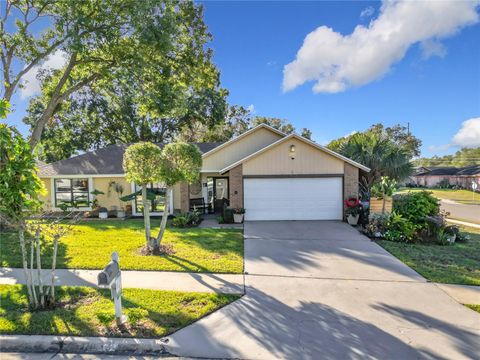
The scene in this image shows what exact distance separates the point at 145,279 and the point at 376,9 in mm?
11622

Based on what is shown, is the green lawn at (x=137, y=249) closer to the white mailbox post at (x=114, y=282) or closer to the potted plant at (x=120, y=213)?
the white mailbox post at (x=114, y=282)

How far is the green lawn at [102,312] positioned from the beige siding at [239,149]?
10718 millimetres

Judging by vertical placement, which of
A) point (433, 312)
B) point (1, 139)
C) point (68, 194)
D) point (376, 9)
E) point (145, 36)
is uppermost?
point (376, 9)

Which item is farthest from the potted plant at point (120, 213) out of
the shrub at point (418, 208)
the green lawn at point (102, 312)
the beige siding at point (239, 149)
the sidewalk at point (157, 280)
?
the shrub at point (418, 208)

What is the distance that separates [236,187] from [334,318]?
32.0 ft

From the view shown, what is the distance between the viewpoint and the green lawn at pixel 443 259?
20.8 ft

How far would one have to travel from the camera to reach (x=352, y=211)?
12602 mm

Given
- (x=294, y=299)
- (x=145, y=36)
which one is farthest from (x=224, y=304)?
(x=145, y=36)

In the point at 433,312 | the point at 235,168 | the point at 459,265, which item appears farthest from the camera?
the point at 235,168

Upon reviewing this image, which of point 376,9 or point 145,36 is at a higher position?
point 376,9

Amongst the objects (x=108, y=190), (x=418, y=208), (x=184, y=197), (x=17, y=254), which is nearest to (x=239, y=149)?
(x=184, y=197)

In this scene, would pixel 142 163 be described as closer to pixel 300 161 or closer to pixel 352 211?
pixel 300 161

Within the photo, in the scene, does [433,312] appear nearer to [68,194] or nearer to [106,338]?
[106,338]

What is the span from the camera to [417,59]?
12.1 m
